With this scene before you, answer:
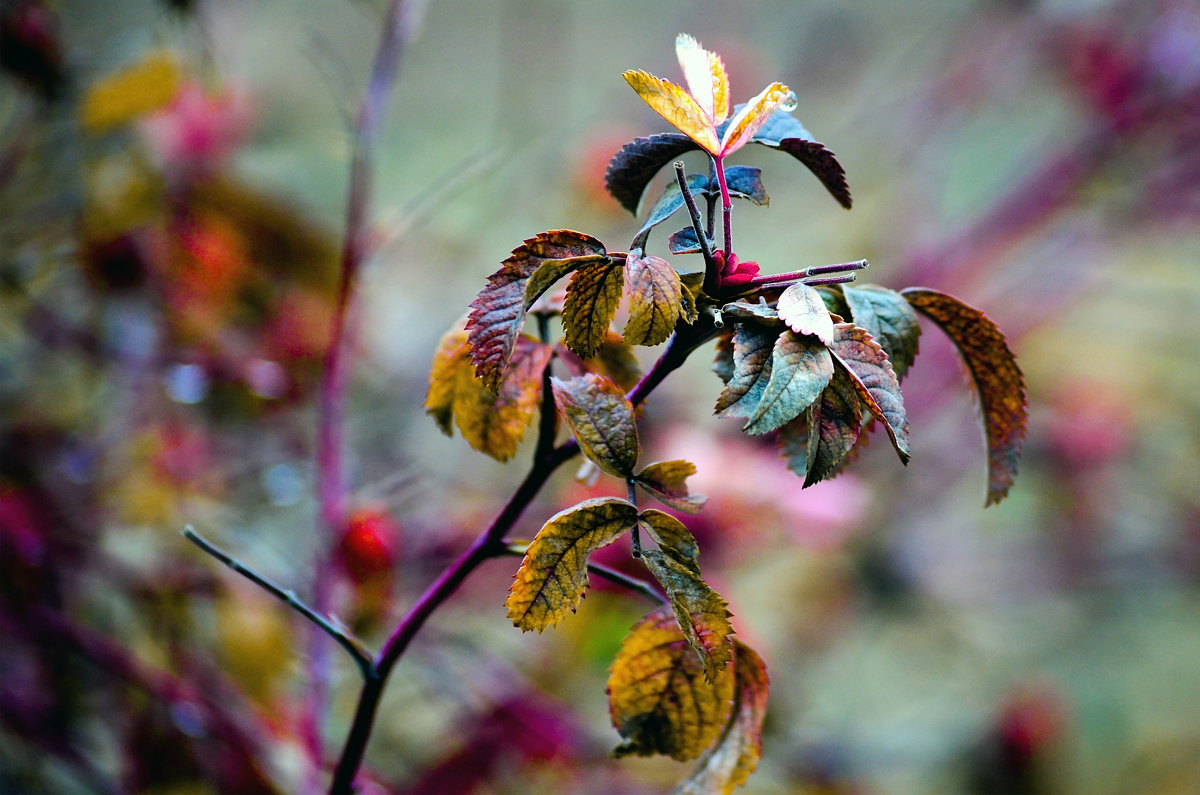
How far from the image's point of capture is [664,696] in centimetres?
31

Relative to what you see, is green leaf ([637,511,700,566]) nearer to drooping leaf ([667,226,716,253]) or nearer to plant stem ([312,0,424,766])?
drooping leaf ([667,226,716,253])

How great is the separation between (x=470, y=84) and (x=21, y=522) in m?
1.74

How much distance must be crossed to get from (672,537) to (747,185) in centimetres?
14

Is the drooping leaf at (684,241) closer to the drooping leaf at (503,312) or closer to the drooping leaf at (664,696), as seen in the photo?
the drooping leaf at (503,312)

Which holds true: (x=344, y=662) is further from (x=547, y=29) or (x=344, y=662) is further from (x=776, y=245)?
(x=776, y=245)

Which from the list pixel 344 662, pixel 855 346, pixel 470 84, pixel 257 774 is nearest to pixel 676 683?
pixel 855 346

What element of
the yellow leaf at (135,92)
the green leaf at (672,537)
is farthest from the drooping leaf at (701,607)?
the yellow leaf at (135,92)

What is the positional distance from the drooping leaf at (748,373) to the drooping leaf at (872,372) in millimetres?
21

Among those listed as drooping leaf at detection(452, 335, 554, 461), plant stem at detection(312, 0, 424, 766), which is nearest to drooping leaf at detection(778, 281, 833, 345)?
drooping leaf at detection(452, 335, 554, 461)

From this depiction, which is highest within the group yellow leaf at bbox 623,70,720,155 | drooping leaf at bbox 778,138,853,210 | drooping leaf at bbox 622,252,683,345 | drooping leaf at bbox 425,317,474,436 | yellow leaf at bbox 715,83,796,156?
drooping leaf at bbox 778,138,853,210

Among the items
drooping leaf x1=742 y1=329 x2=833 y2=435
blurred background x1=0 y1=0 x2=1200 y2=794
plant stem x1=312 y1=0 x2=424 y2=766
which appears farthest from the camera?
blurred background x1=0 y1=0 x2=1200 y2=794

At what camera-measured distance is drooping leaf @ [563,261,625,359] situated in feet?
0.89

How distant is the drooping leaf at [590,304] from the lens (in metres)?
0.27

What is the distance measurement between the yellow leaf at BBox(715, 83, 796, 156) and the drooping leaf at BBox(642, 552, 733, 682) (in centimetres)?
14
